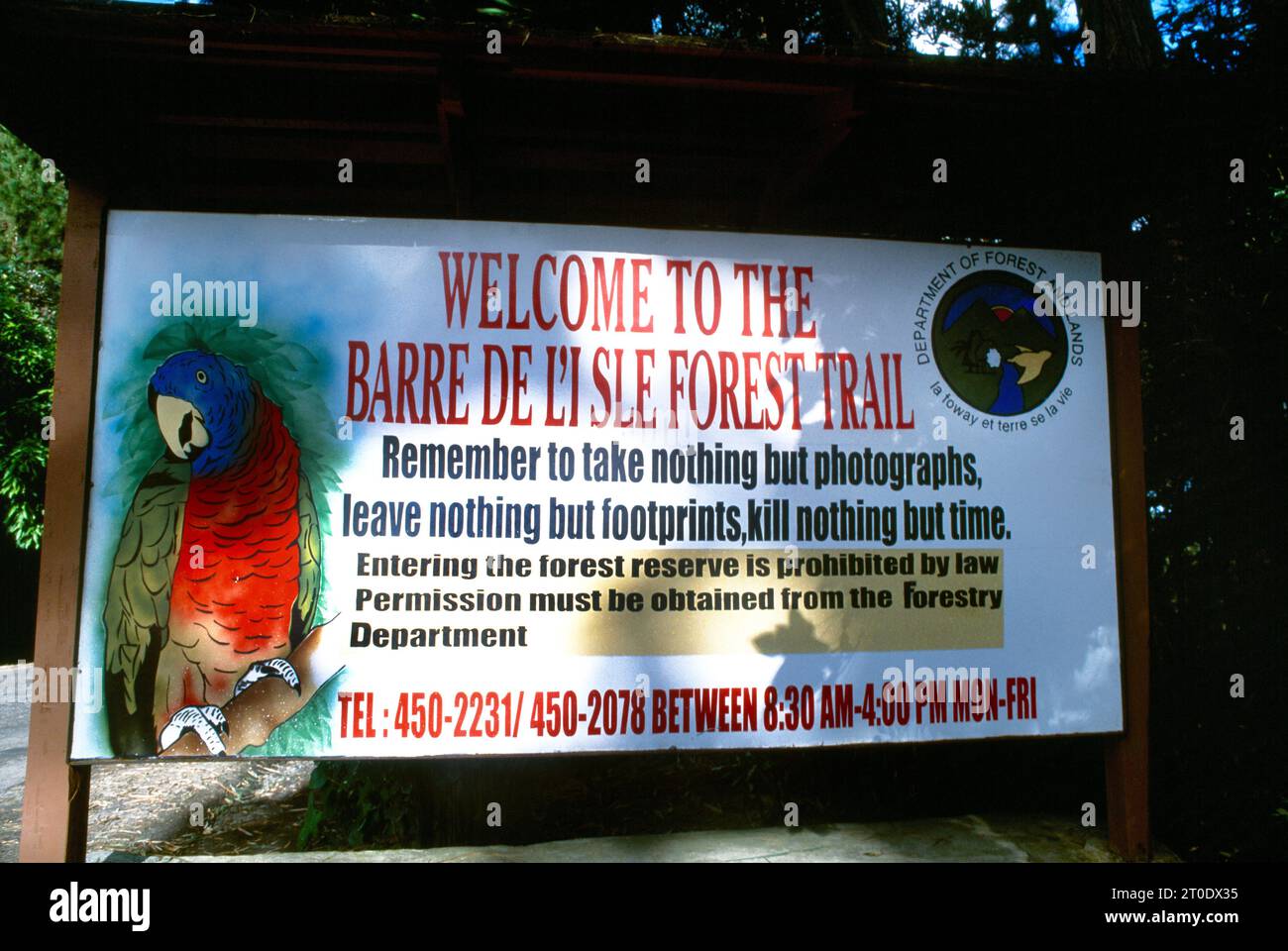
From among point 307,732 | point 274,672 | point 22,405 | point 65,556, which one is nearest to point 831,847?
point 307,732

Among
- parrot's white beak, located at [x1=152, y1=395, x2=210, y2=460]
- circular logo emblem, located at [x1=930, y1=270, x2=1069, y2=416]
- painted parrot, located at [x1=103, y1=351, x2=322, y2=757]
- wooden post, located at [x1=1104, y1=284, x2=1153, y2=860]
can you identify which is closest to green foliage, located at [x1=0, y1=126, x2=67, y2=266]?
parrot's white beak, located at [x1=152, y1=395, x2=210, y2=460]

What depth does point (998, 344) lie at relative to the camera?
4.05m

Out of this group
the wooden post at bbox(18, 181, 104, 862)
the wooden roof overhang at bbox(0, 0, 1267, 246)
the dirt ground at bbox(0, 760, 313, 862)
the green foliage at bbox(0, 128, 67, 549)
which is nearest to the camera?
the wooden roof overhang at bbox(0, 0, 1267, 246)

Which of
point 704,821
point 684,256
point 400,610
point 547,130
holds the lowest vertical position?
point 704,821

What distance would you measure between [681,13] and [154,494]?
7061 mm

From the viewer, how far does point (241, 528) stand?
11.8 feet

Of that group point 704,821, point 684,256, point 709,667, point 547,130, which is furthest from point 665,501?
point 704,821

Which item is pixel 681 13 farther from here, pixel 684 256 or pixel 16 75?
pixel 16 75

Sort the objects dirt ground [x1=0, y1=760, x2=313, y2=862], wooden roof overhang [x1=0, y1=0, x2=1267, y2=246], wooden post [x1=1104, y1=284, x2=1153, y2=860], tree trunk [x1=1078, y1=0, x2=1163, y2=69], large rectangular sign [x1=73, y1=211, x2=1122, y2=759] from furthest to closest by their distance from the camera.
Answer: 1. dirt ground [x1=0, y1=760, x2=313, y2=862]
2. tree trunk [x1=1078, y1=0, x2=1163, y2=69]
3. wooden post [x1=1104, y1=284, x2=1153, y2=860]
4. large rectangular sign [x1=73, y1=211, x2=1122, y2=759]
5. wooden roof overhang [x1=0, y1=0, x2=1267, y2=246]

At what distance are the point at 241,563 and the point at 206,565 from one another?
5.8 inches

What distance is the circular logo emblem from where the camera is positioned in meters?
4.01

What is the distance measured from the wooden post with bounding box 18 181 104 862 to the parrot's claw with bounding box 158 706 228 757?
1.37 ft

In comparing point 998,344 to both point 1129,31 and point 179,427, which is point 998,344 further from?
point 179,427

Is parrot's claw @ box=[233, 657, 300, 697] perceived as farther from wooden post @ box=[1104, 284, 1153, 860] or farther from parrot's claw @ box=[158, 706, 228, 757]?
wooden post @ box=[1104, 284, 1153, 860]
